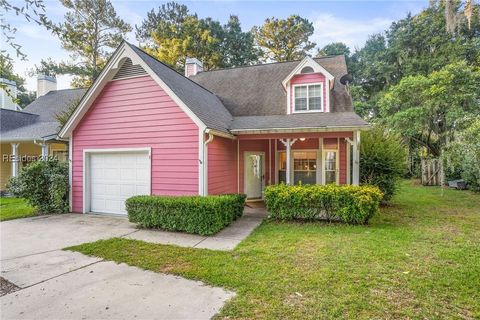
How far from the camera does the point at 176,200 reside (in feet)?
21.9

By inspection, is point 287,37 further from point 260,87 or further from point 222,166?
point 222,166

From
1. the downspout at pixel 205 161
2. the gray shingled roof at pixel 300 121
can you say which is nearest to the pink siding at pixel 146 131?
the downspout at pixel 205 161

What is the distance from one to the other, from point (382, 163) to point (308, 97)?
3811mm

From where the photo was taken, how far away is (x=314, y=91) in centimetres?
1017

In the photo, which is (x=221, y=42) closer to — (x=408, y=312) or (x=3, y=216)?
(x=3, y=216)

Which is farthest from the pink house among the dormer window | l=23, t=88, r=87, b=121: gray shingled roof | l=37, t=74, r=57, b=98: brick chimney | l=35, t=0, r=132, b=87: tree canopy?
l=35, t=0, r=132, b=87: tree canopy

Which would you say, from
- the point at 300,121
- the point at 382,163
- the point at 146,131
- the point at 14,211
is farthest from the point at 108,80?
the point at 382,163

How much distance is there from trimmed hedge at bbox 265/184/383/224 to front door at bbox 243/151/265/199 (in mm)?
3230

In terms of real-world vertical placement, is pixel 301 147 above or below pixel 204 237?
above

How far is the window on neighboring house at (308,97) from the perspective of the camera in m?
10.1

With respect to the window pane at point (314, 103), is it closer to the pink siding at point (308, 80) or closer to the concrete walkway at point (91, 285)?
the pink siding at point (308, 80)

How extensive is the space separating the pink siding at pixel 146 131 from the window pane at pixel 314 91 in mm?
5023

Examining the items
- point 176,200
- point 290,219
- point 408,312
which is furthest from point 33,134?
point 408,312

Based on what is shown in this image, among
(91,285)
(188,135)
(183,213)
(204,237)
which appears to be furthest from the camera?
(188,135)
